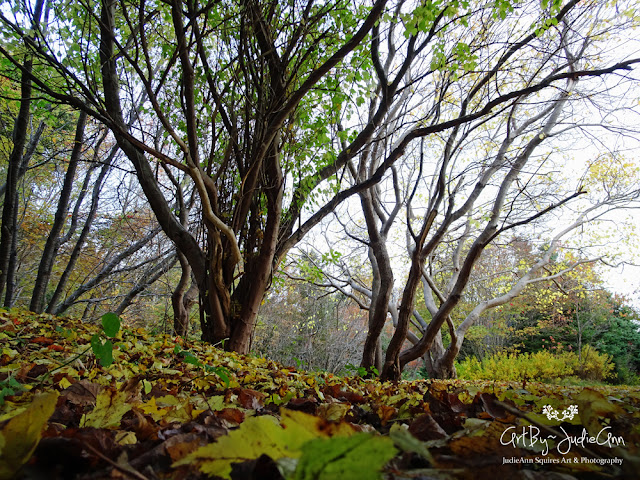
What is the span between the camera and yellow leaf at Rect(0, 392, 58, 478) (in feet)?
1.21

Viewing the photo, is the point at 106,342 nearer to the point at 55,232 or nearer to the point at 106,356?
the point at 106,356

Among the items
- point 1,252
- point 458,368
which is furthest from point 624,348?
point 1,252

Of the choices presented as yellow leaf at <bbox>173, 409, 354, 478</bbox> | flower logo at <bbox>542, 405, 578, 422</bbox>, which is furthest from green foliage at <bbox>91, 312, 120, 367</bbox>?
flower logo at <bbox>542, 405, 578, 422</bbox>

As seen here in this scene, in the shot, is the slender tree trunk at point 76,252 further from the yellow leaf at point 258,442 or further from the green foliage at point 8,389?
the yellow leaf at point 258,442

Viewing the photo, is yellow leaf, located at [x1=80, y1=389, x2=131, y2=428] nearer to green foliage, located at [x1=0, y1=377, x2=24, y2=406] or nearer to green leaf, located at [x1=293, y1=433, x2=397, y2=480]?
green foliage, located at [x1=0, y1=377, x2=24, y2=406]

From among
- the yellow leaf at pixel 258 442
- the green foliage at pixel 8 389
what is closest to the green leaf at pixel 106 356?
the green foliage at pixel 8 389

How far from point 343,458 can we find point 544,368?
40.1 ft

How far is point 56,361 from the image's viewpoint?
1488 millimetres

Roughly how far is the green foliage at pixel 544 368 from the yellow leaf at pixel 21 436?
413 inches

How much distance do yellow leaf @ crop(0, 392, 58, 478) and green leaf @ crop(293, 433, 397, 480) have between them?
33 cm

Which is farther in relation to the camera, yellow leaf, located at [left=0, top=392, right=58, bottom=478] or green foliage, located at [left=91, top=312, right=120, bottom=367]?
green foliage, located at [left=91, top=312, right=120, bottom=367]

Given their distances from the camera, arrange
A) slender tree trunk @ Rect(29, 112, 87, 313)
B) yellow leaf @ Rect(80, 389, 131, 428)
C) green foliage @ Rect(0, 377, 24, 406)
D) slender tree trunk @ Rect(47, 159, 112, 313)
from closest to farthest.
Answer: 1. yellow leaf @ Rect(80, 389, 131, 428)
2. green foliage @ Rect(0, 377, 24, 406)
3. slender tree trunk @ Rect(29, 112, 87, 313)
4. slender tree trunk @ Rect(47, 159, 112, 313)

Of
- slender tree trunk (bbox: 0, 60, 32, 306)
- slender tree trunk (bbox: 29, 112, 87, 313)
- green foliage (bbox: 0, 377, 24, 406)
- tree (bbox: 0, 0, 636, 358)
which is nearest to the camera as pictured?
green foliage (bbox: 0, 377, 24, 406)

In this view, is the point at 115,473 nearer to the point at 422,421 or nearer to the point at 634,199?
the point at 422,421
